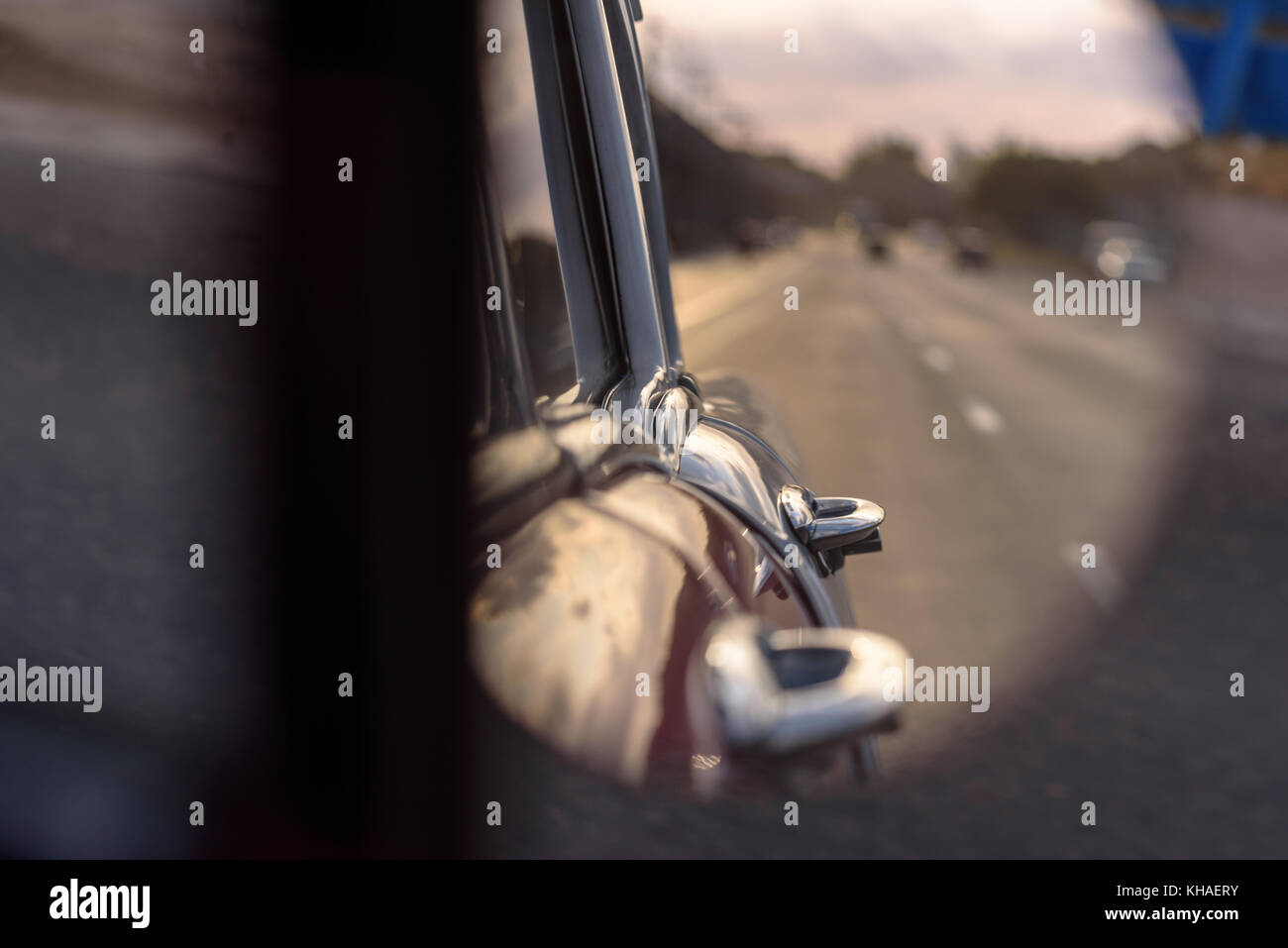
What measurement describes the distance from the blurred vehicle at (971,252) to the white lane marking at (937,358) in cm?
2936

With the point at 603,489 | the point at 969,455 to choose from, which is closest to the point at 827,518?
the point at 603,489

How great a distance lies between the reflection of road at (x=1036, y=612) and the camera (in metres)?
3.10

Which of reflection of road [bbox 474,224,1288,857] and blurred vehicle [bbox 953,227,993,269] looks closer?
reflection of road [bbox 474,224,1288,857]

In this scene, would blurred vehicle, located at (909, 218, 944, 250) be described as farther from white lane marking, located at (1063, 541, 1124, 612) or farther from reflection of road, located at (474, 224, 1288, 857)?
white lane marking, located at (1063, 541, 1124, 612)

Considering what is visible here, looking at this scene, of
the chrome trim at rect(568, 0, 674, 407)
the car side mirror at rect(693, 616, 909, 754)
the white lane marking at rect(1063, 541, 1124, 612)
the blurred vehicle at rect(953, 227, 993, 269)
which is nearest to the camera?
the car side mirror at rect(693, 616, 909, 754)

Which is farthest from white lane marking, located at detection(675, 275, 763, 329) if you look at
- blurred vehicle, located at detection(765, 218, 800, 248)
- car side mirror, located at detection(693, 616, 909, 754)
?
car side mirror, located at detection(693, 616, 909, 754)

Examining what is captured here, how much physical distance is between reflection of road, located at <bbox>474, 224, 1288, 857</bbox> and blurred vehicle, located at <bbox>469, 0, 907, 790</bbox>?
0.35m

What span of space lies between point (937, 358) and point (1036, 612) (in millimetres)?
12933

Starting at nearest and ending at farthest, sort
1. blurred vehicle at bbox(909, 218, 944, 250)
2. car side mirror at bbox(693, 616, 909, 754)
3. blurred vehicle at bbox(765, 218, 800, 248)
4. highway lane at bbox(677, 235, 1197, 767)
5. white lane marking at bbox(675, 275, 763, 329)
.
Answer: car side mirror at bbox(693, 616, 909, 754), white lane marking at bbox(675, 275, 763, 329), blurred vehicle at bbox(765, 218, 800, 248), highway lane at bbox(677, 235, 1197, 767), blurred vehicle at bbox(909, 218, 944, 250)

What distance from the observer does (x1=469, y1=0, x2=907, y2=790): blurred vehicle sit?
1442 millimetres

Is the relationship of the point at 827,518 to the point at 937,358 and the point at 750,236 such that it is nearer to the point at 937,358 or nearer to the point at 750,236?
the point at 750,236

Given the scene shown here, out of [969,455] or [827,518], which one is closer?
[827,518]

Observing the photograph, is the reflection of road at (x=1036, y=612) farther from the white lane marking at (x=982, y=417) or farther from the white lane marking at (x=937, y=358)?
the white lane marking at (x=937, y=358)

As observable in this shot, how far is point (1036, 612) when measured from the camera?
17.8 ft
